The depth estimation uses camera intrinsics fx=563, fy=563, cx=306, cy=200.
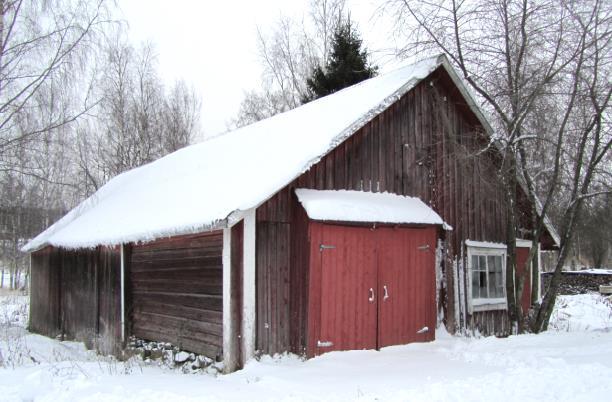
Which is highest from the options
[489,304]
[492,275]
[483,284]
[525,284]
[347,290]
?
[347,290]

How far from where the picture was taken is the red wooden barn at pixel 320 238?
7914 millimetres

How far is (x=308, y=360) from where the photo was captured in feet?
25.8

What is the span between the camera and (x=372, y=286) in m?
8.80

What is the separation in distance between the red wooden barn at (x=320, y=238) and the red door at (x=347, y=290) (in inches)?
0.9

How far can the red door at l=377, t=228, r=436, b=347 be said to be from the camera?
29.5 feet

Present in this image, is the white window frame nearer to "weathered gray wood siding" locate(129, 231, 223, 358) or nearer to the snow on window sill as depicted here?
the snow on window sill

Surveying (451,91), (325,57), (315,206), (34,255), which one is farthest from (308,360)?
(325,57)

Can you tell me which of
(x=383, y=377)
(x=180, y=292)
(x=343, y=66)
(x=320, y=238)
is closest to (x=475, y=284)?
(x=320, y=238)

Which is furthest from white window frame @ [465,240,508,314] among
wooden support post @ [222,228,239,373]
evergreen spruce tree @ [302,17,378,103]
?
evergreen spruce tree @ [302,17,378,103]

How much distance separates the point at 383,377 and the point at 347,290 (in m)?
1.77

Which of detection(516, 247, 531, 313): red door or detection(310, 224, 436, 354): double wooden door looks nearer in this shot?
detection(310, 224, 436, 354): double wooden door

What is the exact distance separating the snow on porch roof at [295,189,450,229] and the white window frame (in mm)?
1348

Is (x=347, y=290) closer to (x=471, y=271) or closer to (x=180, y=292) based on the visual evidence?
(x=180, y=292)

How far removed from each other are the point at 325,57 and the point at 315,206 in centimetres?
2041
